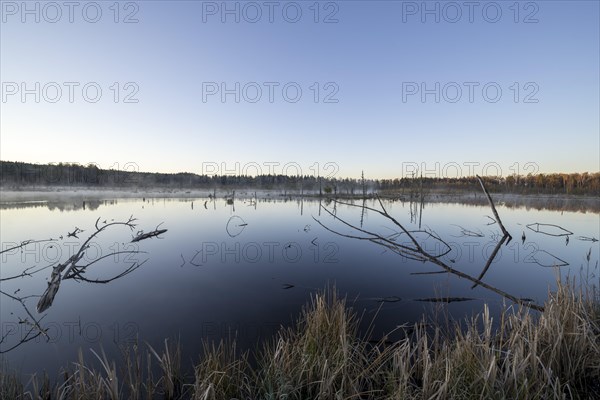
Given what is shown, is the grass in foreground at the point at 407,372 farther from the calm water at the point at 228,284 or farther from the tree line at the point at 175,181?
the tree line at the point at 175,181

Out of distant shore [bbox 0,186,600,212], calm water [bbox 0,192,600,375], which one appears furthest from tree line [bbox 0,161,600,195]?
calm water [bbox 0,192,600,375]

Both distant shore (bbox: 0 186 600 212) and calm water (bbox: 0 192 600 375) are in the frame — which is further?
distant shore (bbox: 0 186 600 212)

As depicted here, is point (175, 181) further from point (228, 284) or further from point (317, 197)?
point (228, 284)

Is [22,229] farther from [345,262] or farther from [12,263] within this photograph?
[345,262]

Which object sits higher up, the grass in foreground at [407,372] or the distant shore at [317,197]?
the distant shore at [317,197]

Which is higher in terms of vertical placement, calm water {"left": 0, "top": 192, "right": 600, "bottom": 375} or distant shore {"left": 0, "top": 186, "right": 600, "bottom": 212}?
distant shore {"left": 0, "top": 186, "right": 600, "bottom": 212}

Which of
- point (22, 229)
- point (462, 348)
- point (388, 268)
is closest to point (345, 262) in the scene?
point (388, 268)

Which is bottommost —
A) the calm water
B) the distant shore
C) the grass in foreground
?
the calm water

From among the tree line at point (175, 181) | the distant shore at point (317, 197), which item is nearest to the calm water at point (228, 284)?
the distant shore at point (317, 197)

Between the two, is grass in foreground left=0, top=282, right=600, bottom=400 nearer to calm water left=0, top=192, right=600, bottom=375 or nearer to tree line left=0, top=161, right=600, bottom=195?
calm water left=0, top=192, right=600, bottom=375

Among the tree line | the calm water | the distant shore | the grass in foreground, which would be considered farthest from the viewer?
the tree line

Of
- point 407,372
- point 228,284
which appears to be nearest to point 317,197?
point 228,284

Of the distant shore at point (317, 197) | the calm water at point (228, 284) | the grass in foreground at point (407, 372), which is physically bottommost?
the calm water at point (228, 284)

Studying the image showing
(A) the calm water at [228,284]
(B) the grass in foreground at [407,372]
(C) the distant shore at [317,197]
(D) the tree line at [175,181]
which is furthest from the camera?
(D) the tree line at [175,181]
